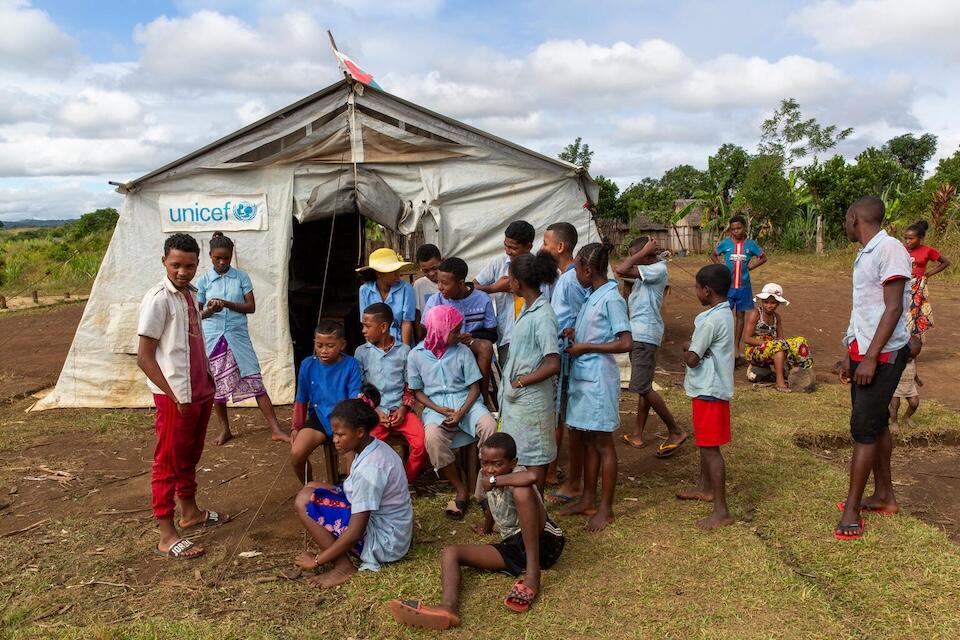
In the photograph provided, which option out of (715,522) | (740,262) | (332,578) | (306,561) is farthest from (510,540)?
(740,262)

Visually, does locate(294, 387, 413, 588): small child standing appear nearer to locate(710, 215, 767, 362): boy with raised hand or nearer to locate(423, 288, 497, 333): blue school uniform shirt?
locate(423, 288, 497, 333): blue school uniform shirt

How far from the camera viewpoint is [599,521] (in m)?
3.79

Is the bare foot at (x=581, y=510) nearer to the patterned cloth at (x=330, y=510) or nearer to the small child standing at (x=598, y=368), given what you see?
the small child standing at (x=598, y=368)

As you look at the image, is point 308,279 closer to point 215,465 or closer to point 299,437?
point 215,465

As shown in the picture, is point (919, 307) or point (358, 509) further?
point (919, 307)

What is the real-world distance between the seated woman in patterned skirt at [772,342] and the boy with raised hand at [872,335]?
343cm

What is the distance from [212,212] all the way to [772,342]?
566cm

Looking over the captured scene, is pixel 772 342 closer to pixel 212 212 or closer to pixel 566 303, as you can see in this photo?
pixel 566 303

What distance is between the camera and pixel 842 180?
73.7 ft

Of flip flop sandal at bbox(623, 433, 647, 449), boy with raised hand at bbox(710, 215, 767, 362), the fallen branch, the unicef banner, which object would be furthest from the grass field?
boy with raised hand at bbox(710, 215, 767, 362)

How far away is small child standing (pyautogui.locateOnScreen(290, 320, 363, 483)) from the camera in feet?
13.0

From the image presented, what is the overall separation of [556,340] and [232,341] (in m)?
3.09

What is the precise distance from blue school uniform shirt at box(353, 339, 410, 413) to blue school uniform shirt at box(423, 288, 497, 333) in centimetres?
51

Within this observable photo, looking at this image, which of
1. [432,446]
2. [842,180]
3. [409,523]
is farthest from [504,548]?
[842,180]
